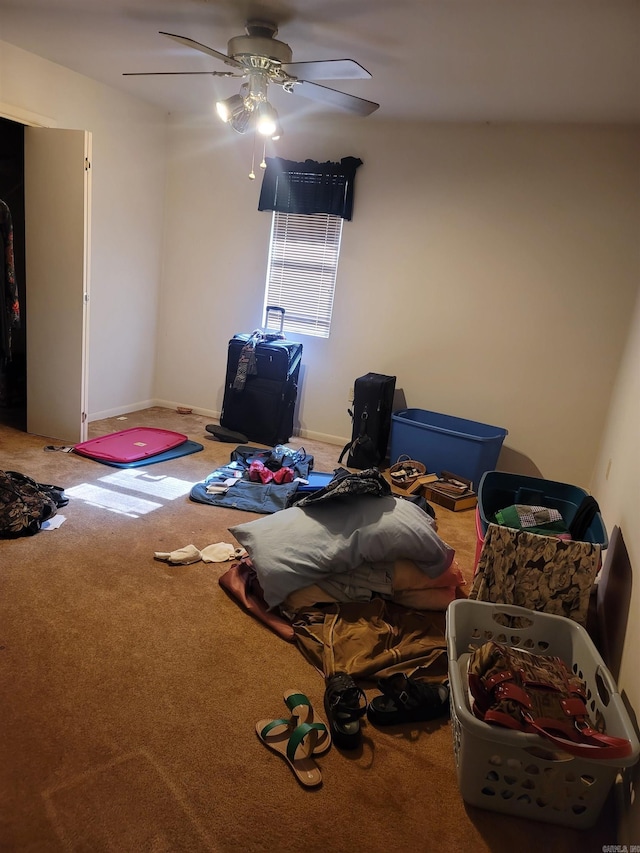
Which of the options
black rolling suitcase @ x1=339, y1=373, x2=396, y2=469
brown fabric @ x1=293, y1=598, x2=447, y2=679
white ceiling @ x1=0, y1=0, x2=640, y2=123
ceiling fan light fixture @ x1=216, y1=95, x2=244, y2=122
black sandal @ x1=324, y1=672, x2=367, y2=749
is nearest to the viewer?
black sandal @ x1=324, y1=672, x2=367, y2=749

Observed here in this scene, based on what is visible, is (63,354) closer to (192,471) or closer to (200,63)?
(192,471)

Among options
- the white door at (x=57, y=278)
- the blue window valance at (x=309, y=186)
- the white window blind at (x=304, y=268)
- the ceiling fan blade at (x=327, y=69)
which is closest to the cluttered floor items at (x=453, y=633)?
the white door at (x=57, y=278)

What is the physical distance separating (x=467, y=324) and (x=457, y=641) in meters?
2.77

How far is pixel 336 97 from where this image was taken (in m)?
2.85

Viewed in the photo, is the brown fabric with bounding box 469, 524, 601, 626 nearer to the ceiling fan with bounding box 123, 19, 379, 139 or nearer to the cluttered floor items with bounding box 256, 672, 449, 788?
the cluttered floor items with bounding box 256, 672, 449, 788

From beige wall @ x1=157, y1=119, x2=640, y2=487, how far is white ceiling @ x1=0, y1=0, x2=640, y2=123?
1.08ft

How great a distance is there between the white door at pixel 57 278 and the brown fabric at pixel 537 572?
2960 mm

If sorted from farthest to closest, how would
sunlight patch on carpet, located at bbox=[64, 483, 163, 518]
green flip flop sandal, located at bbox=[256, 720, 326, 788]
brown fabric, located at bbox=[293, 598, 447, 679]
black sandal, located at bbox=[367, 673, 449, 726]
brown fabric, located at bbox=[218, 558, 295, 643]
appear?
1. sunlight patch on carpet, located at bbox=[64, 483, 163, 518]
2. brown fabric, located at bbox=[218, 558, 295, 643]
3. brown fabric, located at bbox=[293, 598, 447, 679]
4. black sandal, located at bbox=[367, 673, 449, 726]
5. green flip flop sandal, located at bbox=[256, 720, 326, 788]

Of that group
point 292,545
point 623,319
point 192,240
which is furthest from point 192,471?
point 623,319

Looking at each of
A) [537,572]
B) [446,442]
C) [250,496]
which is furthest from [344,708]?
[446,442]

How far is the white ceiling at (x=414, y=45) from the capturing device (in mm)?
2238

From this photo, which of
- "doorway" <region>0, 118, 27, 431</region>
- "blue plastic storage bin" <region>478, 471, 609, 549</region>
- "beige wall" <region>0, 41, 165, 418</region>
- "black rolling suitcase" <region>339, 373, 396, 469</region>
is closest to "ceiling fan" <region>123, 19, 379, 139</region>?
"beige wall" <region>0, 41, 165, 418</region>

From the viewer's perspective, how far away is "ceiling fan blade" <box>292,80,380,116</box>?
278cm

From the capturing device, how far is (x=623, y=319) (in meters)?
3.64
